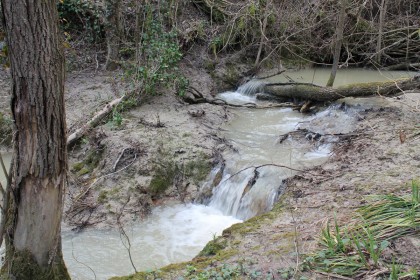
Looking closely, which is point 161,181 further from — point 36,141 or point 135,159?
point 36,141

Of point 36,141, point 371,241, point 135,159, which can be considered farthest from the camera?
point 135,159

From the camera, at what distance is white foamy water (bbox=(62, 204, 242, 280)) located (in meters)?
5.02

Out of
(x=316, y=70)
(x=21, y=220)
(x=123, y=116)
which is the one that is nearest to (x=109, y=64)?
(x=123, y=116)

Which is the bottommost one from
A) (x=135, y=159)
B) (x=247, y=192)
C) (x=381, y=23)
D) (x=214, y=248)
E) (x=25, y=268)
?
(x=247, y=192)

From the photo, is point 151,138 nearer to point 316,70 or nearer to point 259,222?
point 259,222

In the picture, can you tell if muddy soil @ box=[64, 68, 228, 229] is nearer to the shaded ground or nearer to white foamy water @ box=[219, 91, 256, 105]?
white foamy water @ box=[219, 91, 256, 105]

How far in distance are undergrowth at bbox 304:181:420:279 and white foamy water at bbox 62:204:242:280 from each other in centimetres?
216

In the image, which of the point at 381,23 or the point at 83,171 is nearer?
the point at 83,171

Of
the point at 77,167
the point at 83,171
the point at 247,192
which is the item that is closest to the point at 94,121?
the point at 77,167

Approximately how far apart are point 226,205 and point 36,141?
3488mm

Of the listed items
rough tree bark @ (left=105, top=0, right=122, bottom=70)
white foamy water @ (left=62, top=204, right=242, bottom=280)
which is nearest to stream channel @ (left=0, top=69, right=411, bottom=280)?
white foamy water @ (left=62, top=204, right=242, bottom=280)

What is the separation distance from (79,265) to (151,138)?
108 inches

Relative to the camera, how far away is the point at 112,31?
34.2 feet

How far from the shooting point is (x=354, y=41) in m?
13.2
